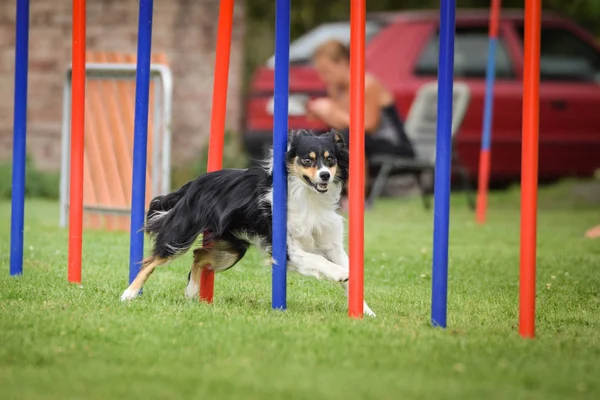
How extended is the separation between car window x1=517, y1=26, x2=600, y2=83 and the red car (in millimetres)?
12

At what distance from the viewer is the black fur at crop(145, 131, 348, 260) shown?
5566 millimetres

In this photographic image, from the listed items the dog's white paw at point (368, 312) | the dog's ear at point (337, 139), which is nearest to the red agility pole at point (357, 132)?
the dog's white paw at point (368, 312)

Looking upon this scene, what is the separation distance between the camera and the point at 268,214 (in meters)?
5.55

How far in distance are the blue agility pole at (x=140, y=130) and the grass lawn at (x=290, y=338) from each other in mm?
306

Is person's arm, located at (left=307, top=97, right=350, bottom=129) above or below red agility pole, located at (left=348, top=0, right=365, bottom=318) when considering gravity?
above

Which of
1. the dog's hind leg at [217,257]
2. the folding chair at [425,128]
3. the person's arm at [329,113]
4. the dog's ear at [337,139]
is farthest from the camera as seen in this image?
the folding chair at [425,128]

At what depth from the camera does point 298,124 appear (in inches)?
479

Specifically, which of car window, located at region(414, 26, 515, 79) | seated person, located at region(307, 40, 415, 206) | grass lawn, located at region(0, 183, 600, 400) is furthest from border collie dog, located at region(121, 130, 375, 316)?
car window, located at region(414, 26, 515, 79)

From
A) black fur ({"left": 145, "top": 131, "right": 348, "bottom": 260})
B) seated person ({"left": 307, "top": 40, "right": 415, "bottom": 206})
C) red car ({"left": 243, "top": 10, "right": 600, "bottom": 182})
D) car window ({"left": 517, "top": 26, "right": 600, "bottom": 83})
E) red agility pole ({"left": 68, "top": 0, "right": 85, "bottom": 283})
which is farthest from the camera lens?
car window ({"left": 517, "top": 26, "right": 600, "bottom": 83})

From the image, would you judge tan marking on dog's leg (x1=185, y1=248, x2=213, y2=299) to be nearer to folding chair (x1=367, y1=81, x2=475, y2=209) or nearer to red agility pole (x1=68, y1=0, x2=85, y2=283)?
red agility pole (x1=68, y1=0, x2=85, y2=283)

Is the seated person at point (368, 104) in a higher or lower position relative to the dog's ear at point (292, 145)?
higher

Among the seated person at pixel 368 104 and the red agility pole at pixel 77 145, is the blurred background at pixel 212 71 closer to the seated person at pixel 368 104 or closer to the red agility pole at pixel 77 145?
the seated person at pixel 368 104

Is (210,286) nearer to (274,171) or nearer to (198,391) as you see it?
(274,171)

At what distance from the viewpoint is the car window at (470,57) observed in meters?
13.1
